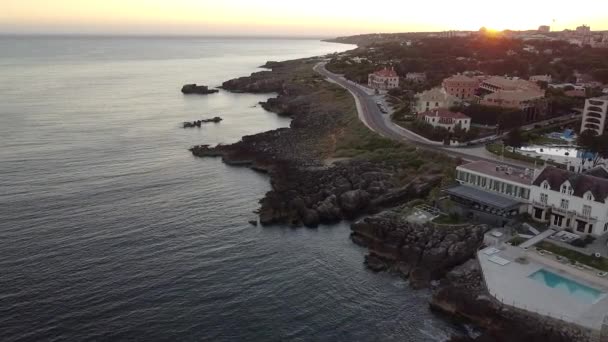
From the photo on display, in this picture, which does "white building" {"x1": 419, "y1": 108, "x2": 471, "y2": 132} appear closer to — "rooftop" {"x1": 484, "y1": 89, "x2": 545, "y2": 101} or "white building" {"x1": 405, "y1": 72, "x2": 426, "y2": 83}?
"rooftop" {"x1": 484, "y1": 89, "x2": 545, "y2": 101}

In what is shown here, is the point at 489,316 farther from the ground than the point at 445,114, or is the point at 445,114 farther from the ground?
the point at 445,114

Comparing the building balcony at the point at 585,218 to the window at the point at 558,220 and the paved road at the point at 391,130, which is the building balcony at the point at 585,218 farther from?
the paved road at the point at 391,130

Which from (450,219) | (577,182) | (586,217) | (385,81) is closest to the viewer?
(586,217)

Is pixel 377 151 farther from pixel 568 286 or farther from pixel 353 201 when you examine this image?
pixel 568 286

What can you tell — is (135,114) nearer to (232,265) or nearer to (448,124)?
(448,124)

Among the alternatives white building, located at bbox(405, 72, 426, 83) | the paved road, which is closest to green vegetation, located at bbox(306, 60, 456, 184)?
the paved road

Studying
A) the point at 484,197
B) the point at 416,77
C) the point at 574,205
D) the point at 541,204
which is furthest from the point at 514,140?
the point at 416,77
